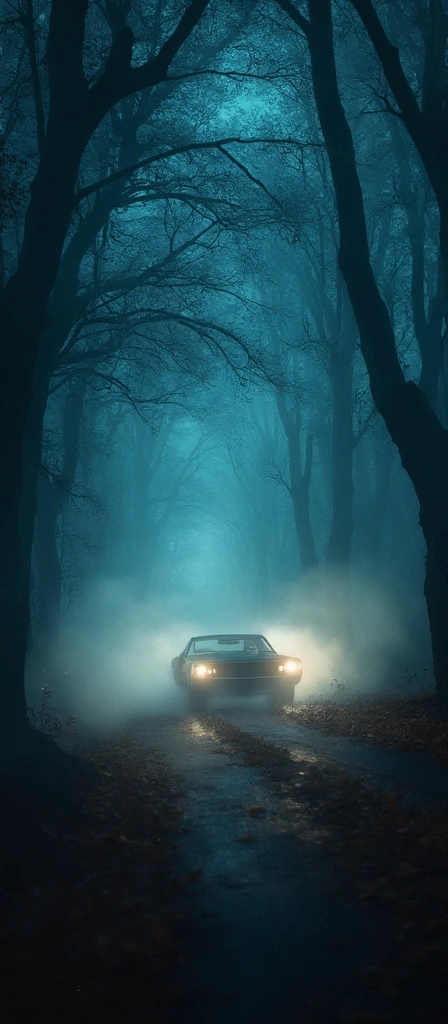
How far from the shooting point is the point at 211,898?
489 centimetres

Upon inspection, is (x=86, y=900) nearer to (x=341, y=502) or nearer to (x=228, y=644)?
(x=228, y=644)

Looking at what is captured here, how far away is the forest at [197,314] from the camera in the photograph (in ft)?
27.1

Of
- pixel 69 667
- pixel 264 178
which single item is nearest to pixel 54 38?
pixel 264 178

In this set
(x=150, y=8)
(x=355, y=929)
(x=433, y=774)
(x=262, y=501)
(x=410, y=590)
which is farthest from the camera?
(x=262, y=501)

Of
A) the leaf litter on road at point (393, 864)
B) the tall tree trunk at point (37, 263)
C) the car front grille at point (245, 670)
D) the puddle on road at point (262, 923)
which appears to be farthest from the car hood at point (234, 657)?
the puddle on road at point (262, 923)

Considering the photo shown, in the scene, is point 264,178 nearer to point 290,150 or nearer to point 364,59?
point 364,59

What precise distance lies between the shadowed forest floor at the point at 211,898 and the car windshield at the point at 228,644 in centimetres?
1016

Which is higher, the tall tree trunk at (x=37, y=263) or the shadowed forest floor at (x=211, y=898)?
the tall tree trunk at (x=37, y=263)

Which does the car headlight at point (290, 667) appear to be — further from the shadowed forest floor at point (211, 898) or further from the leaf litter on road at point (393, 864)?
the shadowed forest floor at point (211, 898)

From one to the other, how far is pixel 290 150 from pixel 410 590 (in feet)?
88.2

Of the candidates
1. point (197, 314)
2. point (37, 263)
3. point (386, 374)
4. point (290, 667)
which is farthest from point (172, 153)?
point (290, 667)

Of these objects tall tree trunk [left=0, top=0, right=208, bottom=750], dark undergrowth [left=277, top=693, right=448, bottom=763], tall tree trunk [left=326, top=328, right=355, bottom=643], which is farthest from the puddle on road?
tall tree trunk [left=326, top=328, right=355, bottom=643]

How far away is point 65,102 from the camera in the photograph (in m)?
8.91

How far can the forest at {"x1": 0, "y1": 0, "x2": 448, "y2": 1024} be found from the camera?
8.27 m
